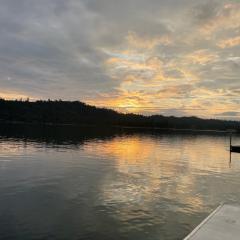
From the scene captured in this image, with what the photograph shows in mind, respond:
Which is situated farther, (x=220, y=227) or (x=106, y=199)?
(x=106, y=199)

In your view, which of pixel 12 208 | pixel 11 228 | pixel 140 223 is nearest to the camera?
pixel 11 228

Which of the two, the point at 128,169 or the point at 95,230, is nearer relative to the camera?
the point at 95,230

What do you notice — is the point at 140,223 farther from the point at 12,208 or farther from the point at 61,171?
the point at 61,171

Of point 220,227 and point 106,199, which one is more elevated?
point 220,227

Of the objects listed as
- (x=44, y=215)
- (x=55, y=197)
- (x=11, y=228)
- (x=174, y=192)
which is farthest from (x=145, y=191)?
(x=11, y=228)

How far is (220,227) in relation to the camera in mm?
A: 23250

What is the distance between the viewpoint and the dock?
21.2 meters

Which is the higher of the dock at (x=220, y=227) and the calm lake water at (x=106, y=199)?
the dock at (x=220, y=227)

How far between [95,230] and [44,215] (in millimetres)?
5479

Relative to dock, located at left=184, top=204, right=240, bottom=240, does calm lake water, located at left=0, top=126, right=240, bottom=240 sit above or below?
Result: below

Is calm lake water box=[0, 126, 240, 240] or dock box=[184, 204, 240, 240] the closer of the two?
dock box=[184, 204, 240, 240]

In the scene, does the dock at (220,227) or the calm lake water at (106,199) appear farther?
the calm lake water at (106,199)

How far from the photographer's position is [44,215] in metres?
31.3

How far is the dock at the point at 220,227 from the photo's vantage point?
21.2 m
